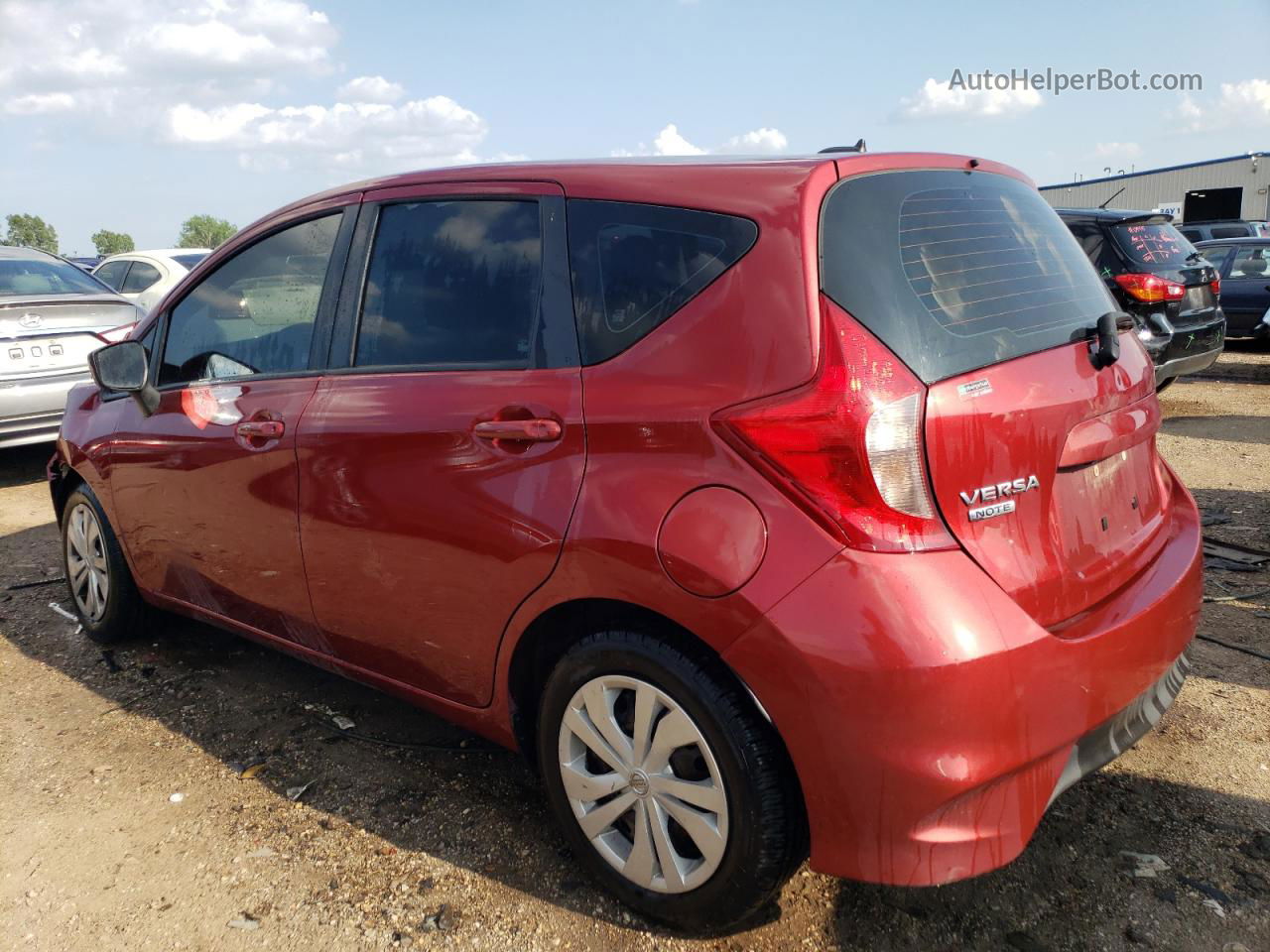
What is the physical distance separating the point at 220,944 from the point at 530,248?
6.10 ft

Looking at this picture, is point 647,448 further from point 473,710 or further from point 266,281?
point 266,281

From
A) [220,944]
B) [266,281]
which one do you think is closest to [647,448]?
[220,944]

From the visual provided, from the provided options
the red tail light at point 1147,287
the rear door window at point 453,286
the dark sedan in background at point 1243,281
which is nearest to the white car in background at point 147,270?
the rear door window at point 453,286

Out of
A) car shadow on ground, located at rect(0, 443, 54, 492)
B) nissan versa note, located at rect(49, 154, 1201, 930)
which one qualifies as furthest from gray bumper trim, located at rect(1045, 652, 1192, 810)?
car shadow on ground, located at rect(0, 443, 54, 492)

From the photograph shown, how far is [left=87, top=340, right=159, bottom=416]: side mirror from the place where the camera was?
3.56m

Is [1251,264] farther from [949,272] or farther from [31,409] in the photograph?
[31,409]

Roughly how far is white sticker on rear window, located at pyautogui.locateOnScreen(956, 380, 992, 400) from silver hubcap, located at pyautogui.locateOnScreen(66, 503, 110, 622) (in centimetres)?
351

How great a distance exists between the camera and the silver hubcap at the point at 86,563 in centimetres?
417

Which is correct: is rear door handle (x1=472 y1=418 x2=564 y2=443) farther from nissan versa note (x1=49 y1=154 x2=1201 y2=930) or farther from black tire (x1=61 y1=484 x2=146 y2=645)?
black tire (x1=61 y1=484 x2=146 y2=645)

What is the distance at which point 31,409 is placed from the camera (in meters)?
7.01

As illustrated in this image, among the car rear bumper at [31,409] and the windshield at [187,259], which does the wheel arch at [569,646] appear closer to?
the car rear bumper at [31,409]

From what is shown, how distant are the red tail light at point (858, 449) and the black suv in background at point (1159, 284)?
697 centimetres

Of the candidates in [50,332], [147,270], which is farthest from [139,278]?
[50,332]

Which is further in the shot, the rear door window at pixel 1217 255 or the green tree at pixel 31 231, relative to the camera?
the green tree at pixel 31 231
